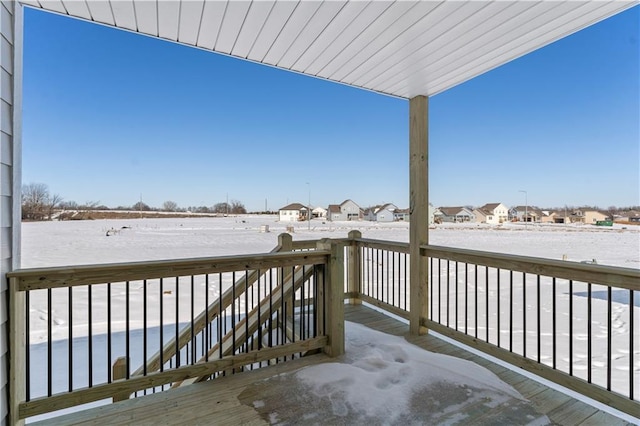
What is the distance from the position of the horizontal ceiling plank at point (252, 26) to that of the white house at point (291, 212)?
820 cm

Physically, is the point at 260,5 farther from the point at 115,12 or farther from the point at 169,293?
the point at 169,293

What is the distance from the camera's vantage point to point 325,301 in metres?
2.52

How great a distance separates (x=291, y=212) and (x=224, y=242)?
267 cm

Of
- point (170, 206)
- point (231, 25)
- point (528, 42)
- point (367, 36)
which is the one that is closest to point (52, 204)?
point (170, 206)

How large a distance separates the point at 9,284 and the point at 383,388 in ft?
7.37

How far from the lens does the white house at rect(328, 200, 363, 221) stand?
28.9 ft

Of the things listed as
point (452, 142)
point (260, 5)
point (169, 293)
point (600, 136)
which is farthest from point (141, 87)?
point (600, 136)

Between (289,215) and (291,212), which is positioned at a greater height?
(291,212)

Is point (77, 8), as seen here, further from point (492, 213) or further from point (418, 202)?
point (492, 213)

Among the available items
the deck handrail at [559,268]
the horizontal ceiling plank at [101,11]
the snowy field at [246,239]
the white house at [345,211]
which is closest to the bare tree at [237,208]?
the snowy field at [246,239]

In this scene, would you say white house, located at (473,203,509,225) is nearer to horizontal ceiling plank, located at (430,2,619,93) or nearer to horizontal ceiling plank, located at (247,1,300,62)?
horizontal ceiling plank, located at (430,2,619,93)

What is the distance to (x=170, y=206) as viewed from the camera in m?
10.4

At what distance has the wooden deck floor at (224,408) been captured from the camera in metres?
1.68

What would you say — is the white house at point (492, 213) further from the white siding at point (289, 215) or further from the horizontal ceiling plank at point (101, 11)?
the horizontal ceiling plank at point (101, 11)
